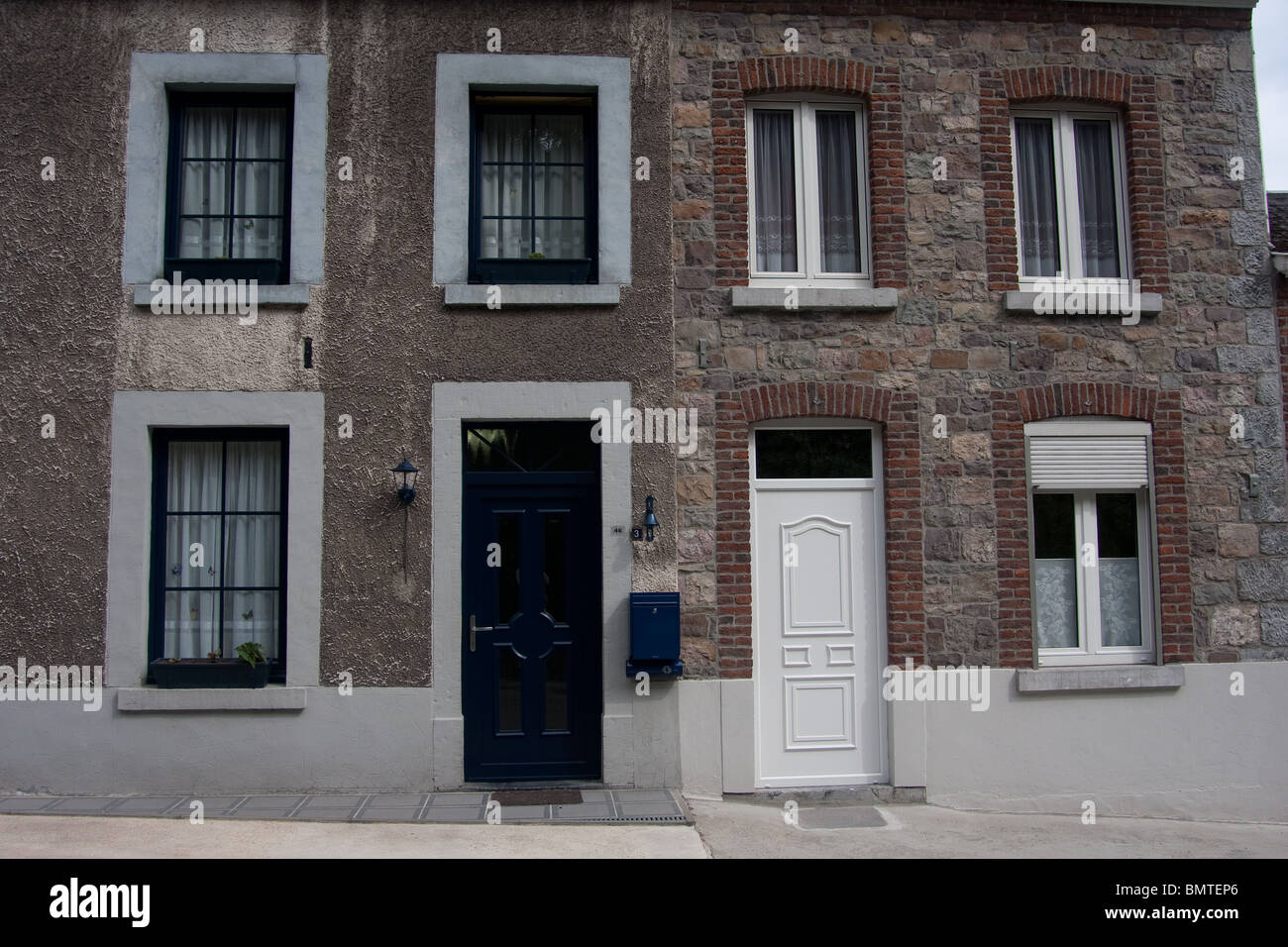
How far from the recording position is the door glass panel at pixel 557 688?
7.97 metres

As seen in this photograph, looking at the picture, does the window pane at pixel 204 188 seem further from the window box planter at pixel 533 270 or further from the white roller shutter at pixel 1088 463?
the white roller shutter at pixel 1088 463

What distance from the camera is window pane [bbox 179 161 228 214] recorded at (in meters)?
8.26

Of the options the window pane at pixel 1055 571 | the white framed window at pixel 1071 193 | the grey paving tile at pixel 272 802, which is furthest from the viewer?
the white framed window at pixel 1071 193

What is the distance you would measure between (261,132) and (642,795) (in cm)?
608

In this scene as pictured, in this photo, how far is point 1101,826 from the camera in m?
7.80

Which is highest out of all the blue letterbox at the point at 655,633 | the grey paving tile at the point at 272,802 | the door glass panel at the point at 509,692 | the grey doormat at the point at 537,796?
the blue letterbox at the point at 655,633

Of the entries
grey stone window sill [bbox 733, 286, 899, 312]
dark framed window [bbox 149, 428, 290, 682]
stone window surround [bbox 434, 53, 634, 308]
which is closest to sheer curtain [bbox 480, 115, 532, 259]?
stone window surround [bbox 434, 53, 634, 308]

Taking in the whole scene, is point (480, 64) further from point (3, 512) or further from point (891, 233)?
point (3, 512)

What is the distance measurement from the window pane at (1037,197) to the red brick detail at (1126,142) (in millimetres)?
251

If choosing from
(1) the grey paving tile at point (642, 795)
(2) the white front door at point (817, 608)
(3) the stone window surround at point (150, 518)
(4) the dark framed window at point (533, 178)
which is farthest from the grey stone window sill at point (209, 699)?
(4) the dark framed window at point (533, 178)

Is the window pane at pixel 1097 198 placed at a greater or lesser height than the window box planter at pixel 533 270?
greater

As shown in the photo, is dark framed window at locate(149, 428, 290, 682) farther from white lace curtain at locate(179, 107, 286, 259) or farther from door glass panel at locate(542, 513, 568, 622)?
door glass panel at locate(542, 513, 568, 622)

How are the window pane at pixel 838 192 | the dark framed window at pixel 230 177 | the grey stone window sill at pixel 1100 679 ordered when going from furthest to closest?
the window pane at pixel 838 192 → the dark framed window at pixel 230 177 → the grey stone window sill at pixel 1100 679

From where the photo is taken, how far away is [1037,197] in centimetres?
877
